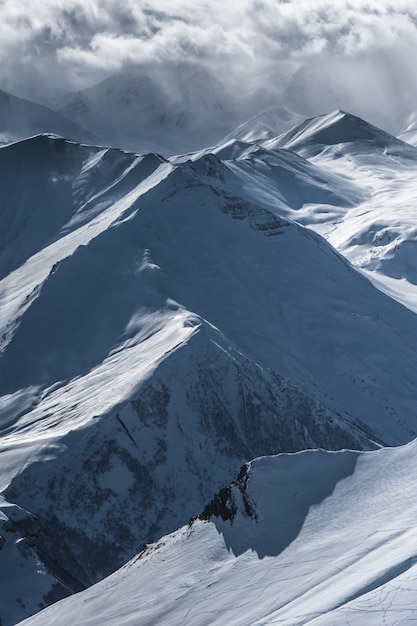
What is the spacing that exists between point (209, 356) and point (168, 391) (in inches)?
214

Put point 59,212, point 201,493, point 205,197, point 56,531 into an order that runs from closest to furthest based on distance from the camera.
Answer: point 56,531
point 201,493
point 205,197
point 59,212

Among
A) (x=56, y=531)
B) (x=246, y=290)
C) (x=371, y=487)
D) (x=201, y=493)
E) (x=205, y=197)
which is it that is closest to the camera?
(x=371, y=487)

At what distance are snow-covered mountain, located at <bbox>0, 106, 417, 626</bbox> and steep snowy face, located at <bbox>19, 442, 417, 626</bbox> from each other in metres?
3.29

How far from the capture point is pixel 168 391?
78.9 m

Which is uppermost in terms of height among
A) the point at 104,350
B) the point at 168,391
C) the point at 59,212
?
the point at 59,212

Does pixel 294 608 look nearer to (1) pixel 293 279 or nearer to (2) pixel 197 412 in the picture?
(2) pixel 197 412

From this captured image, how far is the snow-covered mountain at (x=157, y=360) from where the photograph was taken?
7119cm

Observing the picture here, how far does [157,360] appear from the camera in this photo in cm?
8169

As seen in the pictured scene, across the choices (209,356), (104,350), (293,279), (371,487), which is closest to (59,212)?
(293,279)

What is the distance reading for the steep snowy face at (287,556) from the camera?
35.9 m

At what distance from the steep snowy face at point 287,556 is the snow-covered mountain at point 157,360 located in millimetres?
3290

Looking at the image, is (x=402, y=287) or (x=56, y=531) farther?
(x=402, y=287)

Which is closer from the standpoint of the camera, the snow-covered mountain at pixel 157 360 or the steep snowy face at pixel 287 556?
the steep snowy face at pixel 287 556

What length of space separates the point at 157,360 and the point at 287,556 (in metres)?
40.5
